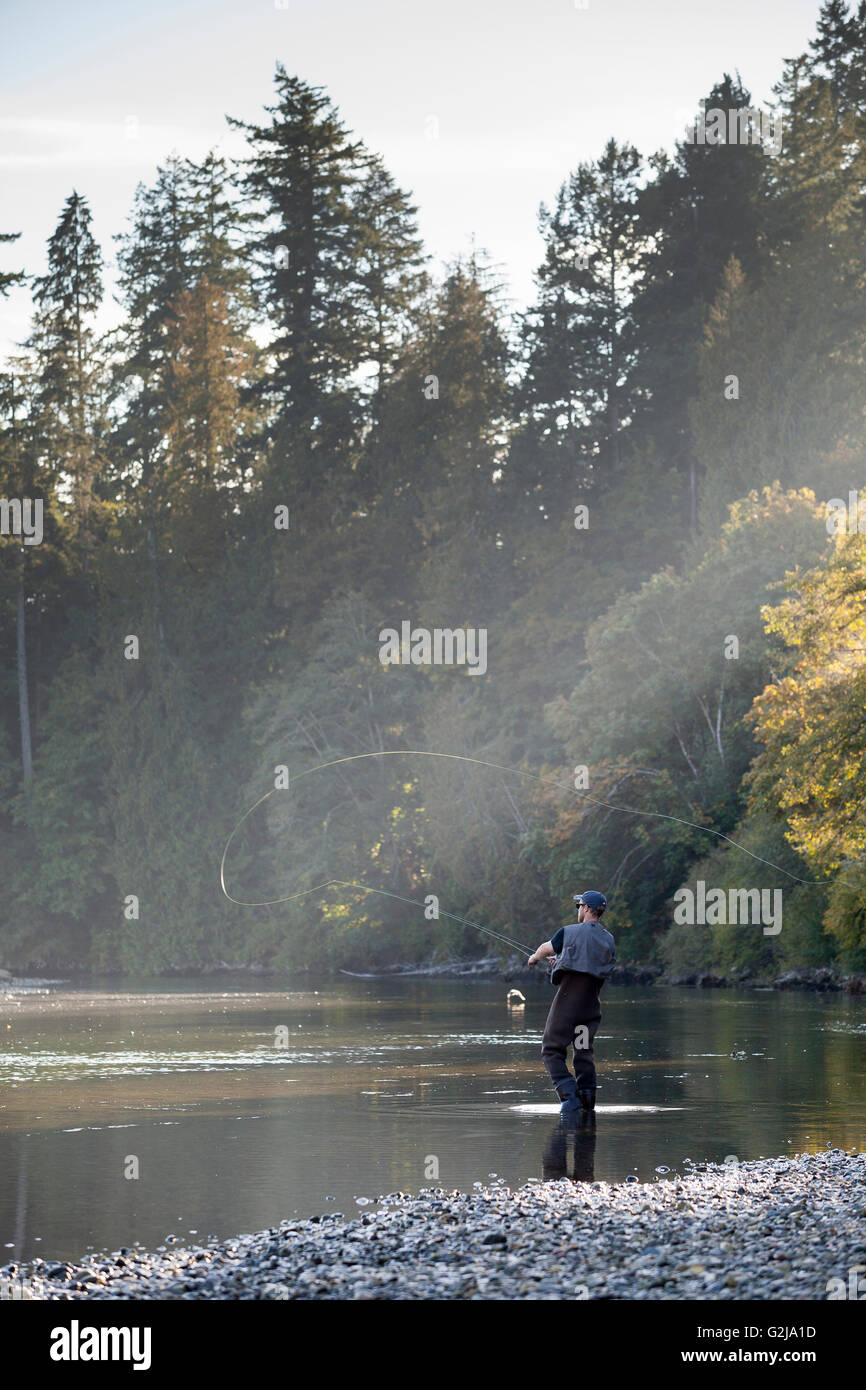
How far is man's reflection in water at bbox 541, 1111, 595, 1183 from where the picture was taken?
1223 cm

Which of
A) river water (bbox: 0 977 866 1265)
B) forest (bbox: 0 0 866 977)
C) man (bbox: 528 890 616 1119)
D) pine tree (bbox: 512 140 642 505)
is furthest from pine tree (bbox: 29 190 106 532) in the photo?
man (bbox: 528 890 616 1119)

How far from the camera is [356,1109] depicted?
16.9 meters

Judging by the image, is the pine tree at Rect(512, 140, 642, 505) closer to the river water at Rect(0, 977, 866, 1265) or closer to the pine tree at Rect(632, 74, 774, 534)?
the pine tree at Rect(632, 74, 774, 534)

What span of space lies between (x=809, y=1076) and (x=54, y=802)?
57706 mm

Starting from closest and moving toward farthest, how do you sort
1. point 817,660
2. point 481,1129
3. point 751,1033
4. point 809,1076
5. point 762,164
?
point 481,1129 < point 809,1076 < point 751,1033 < point 817,660 < point 762,164

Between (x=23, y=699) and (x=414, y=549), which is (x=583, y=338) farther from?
(x=23, y=699)

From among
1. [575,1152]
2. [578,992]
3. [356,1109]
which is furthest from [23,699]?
[575,1152]

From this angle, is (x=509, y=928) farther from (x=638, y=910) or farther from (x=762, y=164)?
(x=762, y=164)

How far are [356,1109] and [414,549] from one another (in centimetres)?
5149

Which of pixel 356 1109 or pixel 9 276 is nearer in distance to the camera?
pixel 356 1109

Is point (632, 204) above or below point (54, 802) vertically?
above

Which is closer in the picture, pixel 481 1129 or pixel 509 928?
pixel 481 1129
